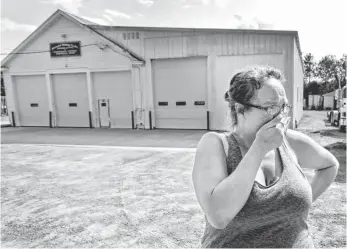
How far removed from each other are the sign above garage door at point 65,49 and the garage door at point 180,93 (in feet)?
16.6

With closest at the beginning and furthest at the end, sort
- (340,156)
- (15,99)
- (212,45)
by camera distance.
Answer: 1. (340,156)
2. (212,45)
3. (15,99)

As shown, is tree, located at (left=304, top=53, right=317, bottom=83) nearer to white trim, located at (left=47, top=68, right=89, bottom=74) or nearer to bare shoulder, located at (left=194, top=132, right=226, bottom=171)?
white trim, located at (left=47, top=68, right=89, bottom=74)

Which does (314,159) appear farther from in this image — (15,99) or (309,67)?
(309,67)

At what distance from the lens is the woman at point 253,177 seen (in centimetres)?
131

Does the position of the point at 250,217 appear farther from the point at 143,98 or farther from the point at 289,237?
the point at 143,98

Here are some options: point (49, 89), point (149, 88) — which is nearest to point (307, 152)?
point (149, 88)

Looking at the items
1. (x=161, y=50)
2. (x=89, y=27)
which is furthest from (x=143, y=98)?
(x=89, y=27)

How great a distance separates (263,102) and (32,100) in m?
20.8

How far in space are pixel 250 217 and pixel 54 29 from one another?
19.9 m

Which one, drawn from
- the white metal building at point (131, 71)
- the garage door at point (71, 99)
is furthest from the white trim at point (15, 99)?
the garage door at point (71, 99)

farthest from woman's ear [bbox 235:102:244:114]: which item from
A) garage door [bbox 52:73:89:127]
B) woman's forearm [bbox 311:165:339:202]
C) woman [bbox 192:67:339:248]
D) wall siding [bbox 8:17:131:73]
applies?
garage door [bbox 52:73:89:127]

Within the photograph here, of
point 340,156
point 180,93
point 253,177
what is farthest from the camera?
point 180,93

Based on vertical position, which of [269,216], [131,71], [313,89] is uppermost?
[131,71]

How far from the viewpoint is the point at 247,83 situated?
148 centimetres
